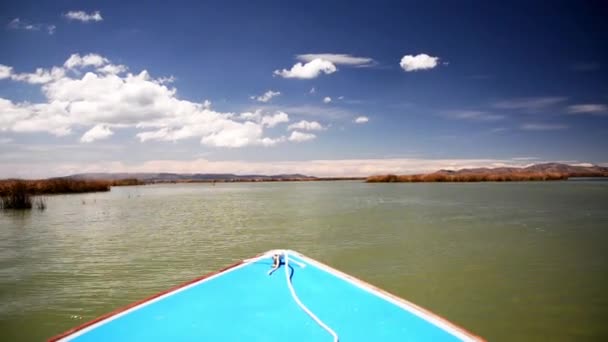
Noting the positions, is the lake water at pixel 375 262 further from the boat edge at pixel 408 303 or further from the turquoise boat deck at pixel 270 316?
the turquoise boat deck at pixel 270 316

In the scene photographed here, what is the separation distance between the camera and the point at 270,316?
2.97 meters

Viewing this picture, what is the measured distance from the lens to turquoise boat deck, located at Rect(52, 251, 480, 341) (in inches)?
104

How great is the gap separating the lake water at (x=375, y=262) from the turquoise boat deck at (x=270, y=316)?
2106mm

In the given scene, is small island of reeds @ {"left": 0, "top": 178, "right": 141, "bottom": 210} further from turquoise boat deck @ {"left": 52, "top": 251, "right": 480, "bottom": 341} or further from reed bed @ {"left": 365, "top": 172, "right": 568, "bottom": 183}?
reed bed @ {"left": 365, "top": 172, "right": 568, "bottom": 183}

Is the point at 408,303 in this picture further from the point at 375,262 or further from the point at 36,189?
the point at 36,189

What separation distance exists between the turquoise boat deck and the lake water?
2106mm

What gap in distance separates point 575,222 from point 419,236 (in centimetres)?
685

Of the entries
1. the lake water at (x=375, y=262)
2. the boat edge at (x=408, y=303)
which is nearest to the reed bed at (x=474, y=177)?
the lake water at (x=375, y=262)

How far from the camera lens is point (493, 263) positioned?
7273 millimetres

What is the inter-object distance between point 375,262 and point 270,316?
492 cm

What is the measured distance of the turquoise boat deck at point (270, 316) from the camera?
2631mm

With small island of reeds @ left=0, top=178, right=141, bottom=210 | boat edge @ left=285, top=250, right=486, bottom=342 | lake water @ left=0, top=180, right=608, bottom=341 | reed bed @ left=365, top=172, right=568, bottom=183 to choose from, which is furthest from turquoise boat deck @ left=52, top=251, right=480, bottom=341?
reed bed @ left=365, top=172, right=568, bottom=183

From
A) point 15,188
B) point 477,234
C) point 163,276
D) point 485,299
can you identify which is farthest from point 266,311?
point 15,188

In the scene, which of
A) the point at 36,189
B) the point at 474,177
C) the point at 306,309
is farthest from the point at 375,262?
the point at 474,177
